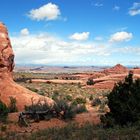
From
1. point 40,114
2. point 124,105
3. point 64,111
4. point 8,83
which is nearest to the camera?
point 124,105

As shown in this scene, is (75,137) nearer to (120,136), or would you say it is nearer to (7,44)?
(120,136)

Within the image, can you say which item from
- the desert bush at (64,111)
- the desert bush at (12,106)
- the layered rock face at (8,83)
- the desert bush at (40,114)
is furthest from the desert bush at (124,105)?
the layered rock face at (8,83)

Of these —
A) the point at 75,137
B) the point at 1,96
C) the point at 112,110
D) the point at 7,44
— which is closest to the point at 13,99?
A: the point at 1,96

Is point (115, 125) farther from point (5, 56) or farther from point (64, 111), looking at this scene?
point (5, 56)

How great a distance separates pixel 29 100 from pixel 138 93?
1003 centimetres

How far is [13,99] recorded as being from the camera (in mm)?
22391

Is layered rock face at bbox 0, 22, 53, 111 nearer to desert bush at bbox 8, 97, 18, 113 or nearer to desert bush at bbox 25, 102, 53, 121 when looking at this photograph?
desert bush at bbox 8, 97, 18, 113

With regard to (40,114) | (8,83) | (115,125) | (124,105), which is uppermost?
(8,83)

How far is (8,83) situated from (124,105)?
11351mm

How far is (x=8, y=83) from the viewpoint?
23859 mm

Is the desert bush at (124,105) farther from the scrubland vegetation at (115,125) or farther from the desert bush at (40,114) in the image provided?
the desert bush at (40,114)

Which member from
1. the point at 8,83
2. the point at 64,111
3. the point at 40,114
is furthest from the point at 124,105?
the point at 8,83

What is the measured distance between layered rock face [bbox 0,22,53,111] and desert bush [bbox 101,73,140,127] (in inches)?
357

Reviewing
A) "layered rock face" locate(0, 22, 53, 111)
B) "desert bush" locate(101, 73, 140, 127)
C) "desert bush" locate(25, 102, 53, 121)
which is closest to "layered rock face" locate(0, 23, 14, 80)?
"layered rock face" locate(0, 22, 53, 111)
